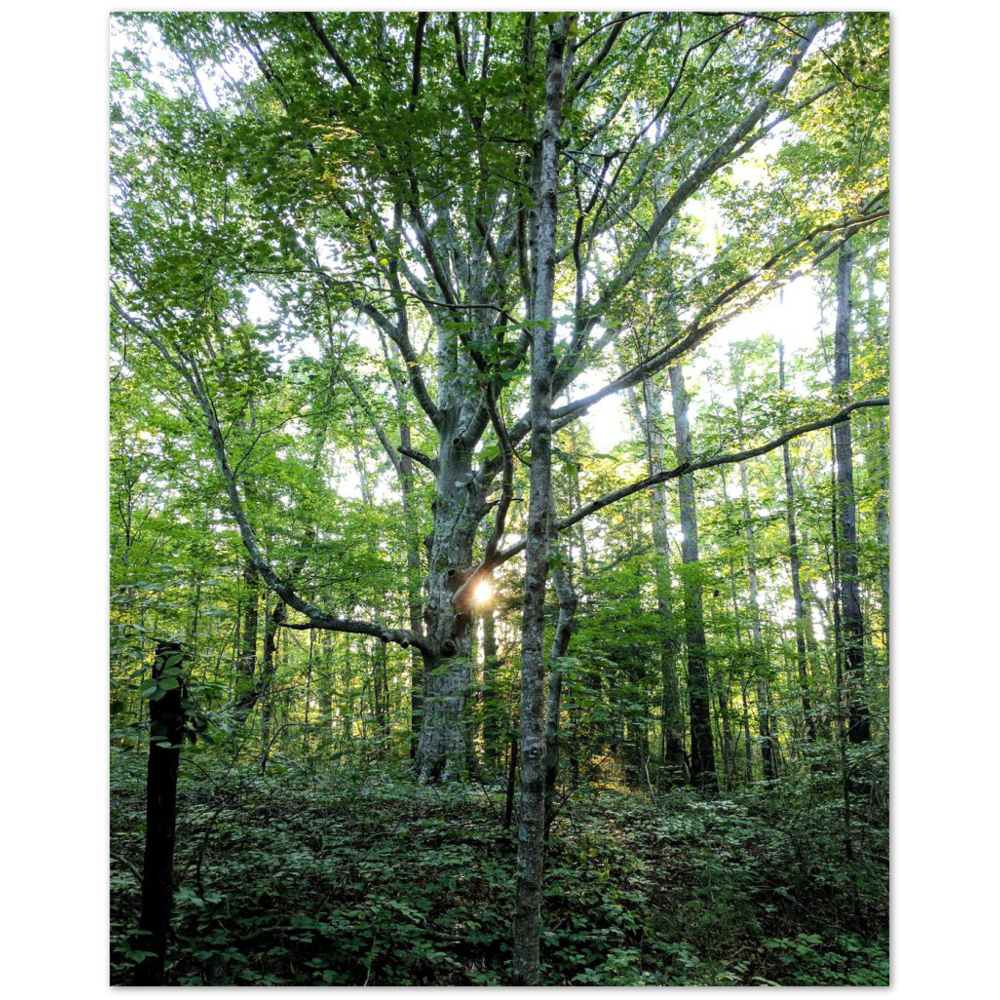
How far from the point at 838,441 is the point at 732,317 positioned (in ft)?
10.8

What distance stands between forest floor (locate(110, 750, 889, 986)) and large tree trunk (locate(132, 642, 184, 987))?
4.1 inches

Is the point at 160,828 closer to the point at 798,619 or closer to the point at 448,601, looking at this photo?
the point at 448,601

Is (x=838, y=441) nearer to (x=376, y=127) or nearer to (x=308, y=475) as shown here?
(x=376, y=127)

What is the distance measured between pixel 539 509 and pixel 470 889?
8.36ft

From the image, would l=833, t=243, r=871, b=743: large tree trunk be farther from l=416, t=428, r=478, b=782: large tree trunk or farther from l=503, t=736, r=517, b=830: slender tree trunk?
l=416, t=428, r=478, b=782: large tree trunk

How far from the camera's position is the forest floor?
2648 mm

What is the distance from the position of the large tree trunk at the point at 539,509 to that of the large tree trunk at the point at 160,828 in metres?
1.51

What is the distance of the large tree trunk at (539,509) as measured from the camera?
8.84 ft

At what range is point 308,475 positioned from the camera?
9.24m

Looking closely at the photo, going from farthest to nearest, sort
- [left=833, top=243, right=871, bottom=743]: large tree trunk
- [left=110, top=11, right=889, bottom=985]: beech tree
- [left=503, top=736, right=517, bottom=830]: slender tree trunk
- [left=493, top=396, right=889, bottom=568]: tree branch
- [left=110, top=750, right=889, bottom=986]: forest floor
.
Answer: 1. [left=833, top=243, right=871, bottom=743]: large tree trunk
2. [left=493, top=396, right=889, bottom=568]: tree branch
3. [left=503, top=736, right=517, bottom=830]: slender tree trunk
4. [left=110, top=11, right=889, bottom=985]: beech tree
5. [left=110, top=750, right=889, bottom=986]: forest floor

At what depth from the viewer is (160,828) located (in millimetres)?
2143

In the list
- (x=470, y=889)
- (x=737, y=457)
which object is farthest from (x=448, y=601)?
(x=737, y=457)

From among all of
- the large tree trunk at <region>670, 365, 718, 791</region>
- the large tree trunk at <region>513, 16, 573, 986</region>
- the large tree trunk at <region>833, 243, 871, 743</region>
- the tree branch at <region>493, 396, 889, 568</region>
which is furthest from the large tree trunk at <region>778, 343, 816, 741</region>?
the large tree trunk at <region>513, 16, 573, 986</region>

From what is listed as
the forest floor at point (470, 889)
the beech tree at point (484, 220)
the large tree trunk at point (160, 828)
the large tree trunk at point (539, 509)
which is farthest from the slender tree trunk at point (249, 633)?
the large tree trunk at point (539, 509)
